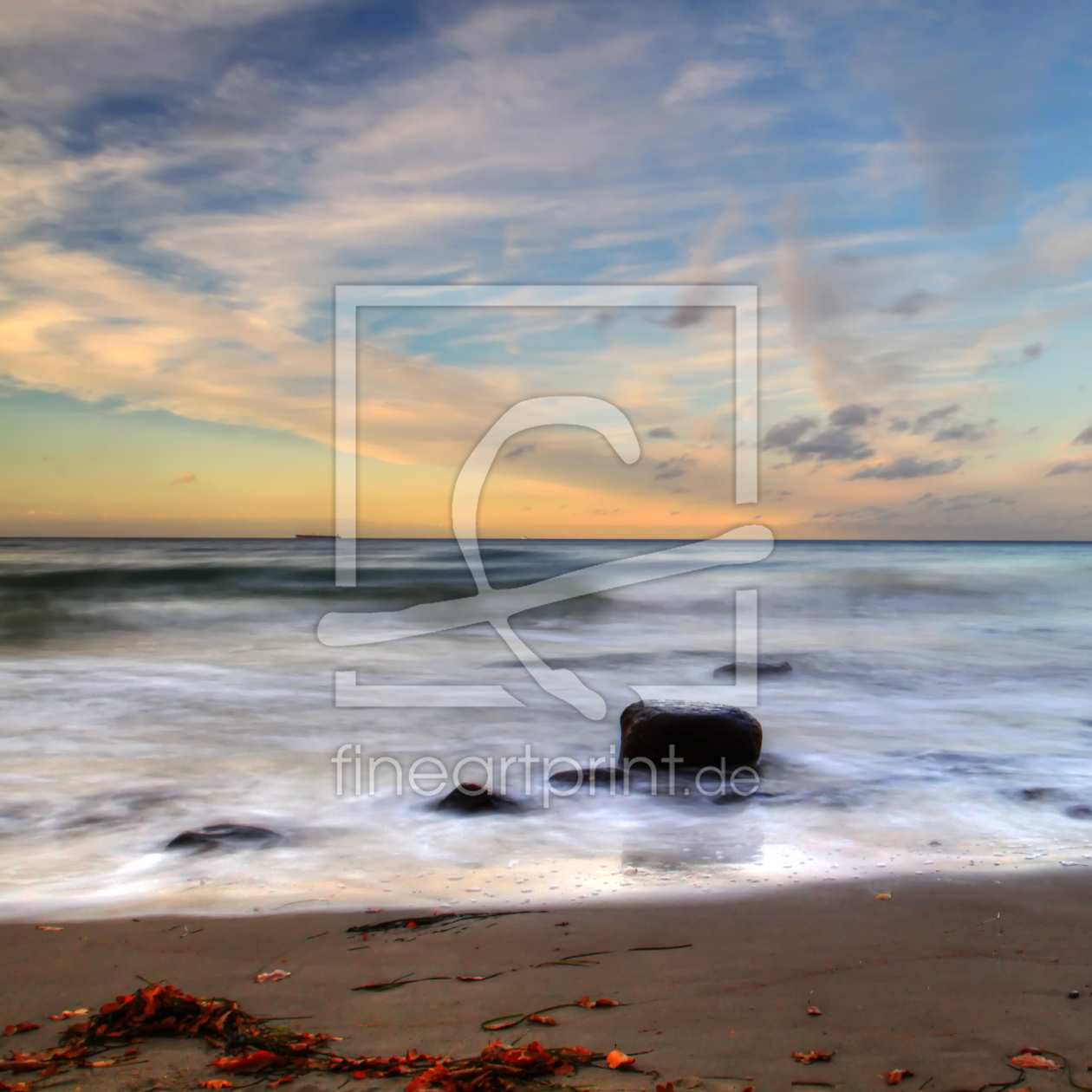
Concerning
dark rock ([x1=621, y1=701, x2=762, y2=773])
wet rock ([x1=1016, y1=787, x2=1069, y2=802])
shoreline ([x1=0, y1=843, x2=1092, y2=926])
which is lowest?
wet rock ([x1=1016, y1=787, x2=1069, y2=802])

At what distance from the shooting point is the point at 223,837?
4.95 m

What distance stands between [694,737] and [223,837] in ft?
10.7

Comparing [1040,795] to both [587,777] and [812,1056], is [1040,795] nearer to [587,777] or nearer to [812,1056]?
[587,777]

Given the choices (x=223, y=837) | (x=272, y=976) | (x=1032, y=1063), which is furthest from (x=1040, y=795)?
(x=223, y=837)

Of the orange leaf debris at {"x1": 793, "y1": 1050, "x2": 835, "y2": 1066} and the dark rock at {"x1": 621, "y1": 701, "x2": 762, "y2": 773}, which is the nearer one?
the orange leaf debris at {"x1": 793, "y1": 1050, "x2": 835, "y2": 1066}

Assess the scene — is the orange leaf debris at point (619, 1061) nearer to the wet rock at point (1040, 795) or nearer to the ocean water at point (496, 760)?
the ocean water at point (496, 760)

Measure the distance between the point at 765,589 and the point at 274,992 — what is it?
30.1 meters

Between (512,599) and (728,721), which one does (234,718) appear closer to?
(728,721)

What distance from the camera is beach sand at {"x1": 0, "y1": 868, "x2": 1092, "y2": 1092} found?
259 cm

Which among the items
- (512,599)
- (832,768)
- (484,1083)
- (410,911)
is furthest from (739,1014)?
(512,599)

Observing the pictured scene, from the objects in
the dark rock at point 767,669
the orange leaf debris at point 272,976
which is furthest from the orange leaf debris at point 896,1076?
the dark rock at point 767,669

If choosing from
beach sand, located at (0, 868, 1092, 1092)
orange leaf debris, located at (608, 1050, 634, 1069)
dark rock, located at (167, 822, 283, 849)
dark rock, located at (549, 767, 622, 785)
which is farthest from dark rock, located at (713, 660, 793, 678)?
orange leaf debris, located at (608, 1050, 634, 1069)

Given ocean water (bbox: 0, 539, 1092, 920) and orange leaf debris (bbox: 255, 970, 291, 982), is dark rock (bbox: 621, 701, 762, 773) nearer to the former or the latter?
ocean water (bbox: 0, 539, 1092, 920)

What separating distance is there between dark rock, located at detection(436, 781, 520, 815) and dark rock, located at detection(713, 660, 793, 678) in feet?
24.1
